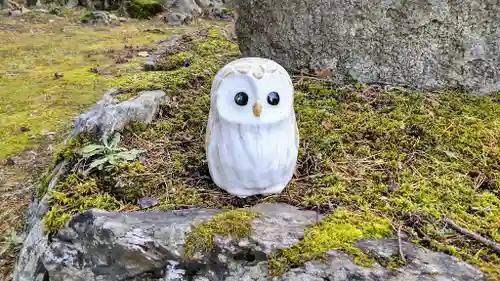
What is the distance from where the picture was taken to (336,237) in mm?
1914

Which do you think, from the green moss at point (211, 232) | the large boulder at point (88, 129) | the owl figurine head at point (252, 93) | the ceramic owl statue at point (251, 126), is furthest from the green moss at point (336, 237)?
the large boulder at point (88, 129)

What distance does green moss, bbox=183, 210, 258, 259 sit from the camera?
1929mm

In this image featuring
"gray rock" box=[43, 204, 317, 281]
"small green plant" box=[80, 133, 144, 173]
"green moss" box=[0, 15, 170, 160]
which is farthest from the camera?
"green moss" box=[0, 15, 170, 160]

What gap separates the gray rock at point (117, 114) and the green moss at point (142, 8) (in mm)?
7358

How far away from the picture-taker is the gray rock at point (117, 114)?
2820 mm

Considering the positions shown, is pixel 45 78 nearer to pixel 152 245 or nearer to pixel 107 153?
pixel 107 153

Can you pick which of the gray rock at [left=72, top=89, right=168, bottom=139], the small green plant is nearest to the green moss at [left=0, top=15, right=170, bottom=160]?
the gray rock at [left=72, top=89, right=168, bottom=139]

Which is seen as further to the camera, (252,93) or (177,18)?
(177,18)

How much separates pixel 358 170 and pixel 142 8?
8616 millimetres

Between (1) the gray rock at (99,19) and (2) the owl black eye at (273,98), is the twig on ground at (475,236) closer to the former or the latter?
(2) the owl black eye at (273,98)

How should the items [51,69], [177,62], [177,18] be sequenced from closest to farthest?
[177,62] < [51,69] < [177,18]

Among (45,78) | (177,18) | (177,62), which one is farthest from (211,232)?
(177,18)

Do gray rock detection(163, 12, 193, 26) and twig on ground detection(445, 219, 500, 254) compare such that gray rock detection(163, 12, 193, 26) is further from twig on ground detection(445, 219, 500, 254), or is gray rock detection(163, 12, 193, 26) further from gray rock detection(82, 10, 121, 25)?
twig on ground detection(445, 219, 500, 254)

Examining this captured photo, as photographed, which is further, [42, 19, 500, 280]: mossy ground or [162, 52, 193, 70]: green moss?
[162, 52, 193, 70]: green moss
